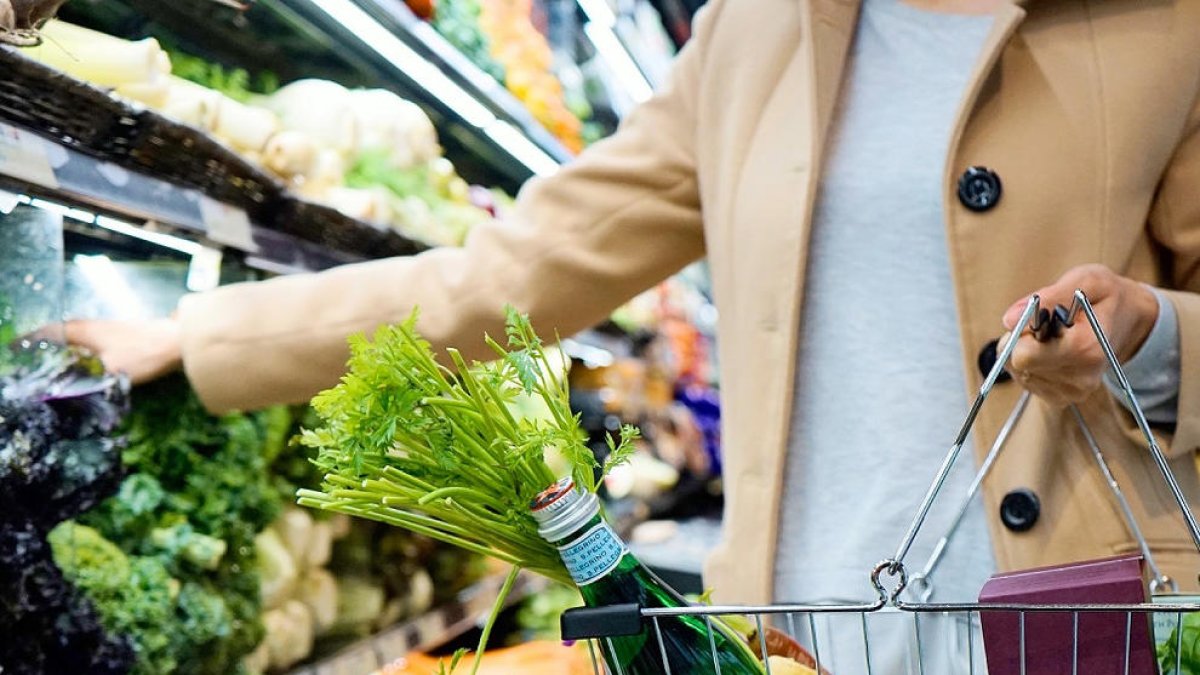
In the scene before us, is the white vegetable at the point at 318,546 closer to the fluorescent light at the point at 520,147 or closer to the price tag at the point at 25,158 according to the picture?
the price tag at the point at 25,158

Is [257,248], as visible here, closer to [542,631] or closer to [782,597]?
[782,597]

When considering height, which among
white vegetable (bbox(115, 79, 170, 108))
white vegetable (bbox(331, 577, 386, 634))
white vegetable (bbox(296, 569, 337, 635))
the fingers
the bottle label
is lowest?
white vegetable (bbox(331, 577, 386, 634))

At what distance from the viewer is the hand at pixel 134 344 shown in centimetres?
122

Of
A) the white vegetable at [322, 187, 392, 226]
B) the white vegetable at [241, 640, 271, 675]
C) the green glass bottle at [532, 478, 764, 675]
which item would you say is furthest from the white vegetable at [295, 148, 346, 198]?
the green glass bottle at [532, 478, 764, 675]

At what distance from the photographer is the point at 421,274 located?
1.38 metres

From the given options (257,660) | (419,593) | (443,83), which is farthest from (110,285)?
(443,83)

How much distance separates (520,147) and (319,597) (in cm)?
120

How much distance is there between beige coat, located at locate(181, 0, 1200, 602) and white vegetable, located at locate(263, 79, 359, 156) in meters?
0.57

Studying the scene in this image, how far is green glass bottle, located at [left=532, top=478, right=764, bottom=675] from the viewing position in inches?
25.1

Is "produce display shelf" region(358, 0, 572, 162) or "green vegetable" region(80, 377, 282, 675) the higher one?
"produce display shelf" region(358, 0, 572, 162)

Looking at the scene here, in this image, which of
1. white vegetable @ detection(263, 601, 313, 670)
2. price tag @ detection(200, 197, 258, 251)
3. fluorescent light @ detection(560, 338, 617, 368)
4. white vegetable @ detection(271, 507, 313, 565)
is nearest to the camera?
price tag @ detection(200, 197, 258, 251)

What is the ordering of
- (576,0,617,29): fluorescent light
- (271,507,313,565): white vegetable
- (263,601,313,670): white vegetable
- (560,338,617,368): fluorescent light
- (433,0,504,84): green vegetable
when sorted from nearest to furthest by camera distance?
1. (263,601,313,670): white vegetable
2. (271,507,313,565): white vegetable
3. (433,0,504,84): green vegetable
4. (560,338,617,368): fluorescent light
5. (576,0,617,29): fluorescent light

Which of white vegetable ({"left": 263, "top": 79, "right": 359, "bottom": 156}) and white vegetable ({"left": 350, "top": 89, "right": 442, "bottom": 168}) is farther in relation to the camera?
white vegetable ({"left": 350, "top": 89, "right": 442, "bottom": 168})

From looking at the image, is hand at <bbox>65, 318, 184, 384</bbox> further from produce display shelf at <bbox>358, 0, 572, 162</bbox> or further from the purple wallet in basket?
the purple wallet in basket
